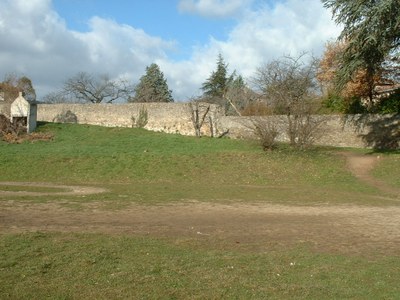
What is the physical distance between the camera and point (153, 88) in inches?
2516

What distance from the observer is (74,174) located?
21000mm

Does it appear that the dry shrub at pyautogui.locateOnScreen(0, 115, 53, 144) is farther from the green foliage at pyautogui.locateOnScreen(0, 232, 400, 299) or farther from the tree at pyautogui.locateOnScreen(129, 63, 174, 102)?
the tree at pyautogui.locateOnScreen(129, 63, 174, 102)

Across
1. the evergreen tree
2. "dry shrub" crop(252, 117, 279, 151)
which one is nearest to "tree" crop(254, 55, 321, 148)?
"dry shrub" crop(252, 117, 279, 151)

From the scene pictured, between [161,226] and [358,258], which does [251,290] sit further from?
[161,226]

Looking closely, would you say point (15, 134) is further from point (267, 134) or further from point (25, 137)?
point (267, 134)

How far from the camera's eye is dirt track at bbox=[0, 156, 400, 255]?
8.74 m

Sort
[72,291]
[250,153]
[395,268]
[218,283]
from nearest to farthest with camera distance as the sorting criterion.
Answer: [72,291]
[218,283]
[395,268]
[250,153]

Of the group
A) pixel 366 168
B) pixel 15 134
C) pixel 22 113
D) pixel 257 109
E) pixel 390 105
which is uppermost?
pixel 390 105

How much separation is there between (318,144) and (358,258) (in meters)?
23.3

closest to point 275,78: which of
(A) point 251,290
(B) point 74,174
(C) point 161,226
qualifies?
(B) point 74,174

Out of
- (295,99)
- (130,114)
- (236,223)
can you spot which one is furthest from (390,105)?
(236,223)

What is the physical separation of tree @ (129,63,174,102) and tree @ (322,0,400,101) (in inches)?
1648

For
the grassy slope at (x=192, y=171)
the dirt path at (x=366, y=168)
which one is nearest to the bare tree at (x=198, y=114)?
the grassy slope at (x=192, y=171)

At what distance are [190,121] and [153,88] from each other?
29.3 metres
